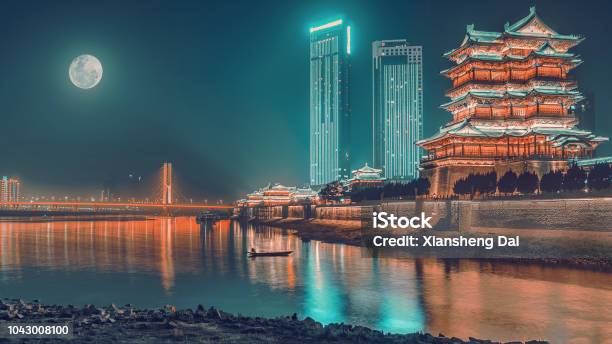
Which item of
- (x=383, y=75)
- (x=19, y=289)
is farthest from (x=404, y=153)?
(x=19, y=289)

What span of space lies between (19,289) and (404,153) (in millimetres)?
110005

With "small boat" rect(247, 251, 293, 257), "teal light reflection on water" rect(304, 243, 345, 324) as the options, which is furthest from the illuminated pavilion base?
"teal light reflection on water" rect(304, 243, 345, 324)

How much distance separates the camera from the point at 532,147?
3841 cm

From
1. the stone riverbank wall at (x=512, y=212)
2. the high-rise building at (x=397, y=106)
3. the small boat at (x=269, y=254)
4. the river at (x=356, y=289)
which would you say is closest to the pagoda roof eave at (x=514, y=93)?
the stone riverbank wall at (x=512, y=212)

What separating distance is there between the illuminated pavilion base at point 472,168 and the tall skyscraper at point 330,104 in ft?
368

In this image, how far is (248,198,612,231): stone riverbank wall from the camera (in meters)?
25.9

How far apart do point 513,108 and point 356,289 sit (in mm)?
22509

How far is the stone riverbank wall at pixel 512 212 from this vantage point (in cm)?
2592

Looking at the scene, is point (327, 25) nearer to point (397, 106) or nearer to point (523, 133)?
point (397, 106)

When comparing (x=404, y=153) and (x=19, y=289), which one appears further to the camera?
(x=404, y=153)

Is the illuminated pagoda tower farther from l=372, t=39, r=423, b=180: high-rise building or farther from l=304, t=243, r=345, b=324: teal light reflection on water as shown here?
l=372, t=39, r=423, b=180: high-rise building

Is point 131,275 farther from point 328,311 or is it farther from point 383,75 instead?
point 383,75

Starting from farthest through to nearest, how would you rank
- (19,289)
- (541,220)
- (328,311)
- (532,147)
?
(532,147) < (541,220) < (19,289) < (328,311)

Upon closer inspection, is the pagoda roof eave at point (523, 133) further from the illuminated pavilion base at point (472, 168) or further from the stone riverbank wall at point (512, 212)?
the stone riverbank wall at point (512, 212)
